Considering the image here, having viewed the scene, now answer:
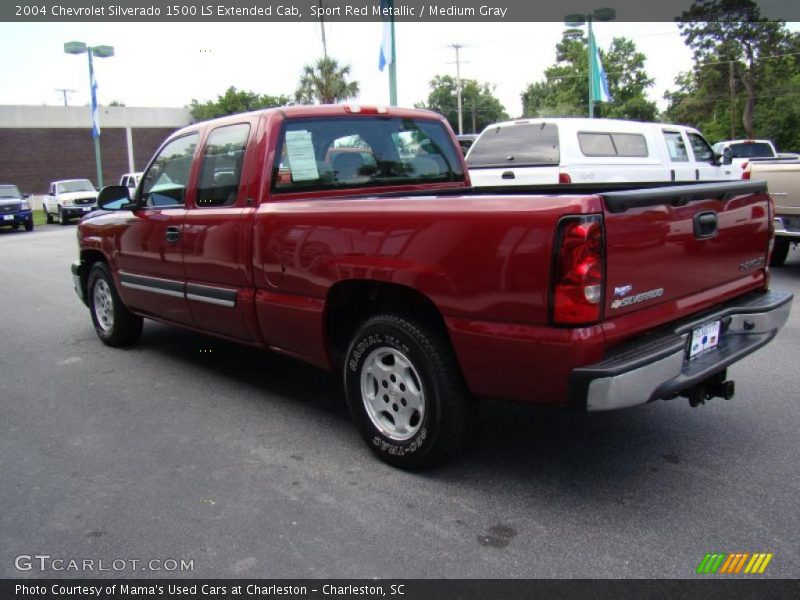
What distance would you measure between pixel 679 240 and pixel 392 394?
5.20ft

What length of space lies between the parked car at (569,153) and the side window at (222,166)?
18.5 ft

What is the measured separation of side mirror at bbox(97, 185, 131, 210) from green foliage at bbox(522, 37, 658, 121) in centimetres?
5883

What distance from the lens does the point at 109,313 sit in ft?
21.3

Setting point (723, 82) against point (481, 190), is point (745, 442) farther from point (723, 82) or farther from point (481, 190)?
point (723, 82)

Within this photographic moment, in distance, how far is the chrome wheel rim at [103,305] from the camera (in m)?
6.41

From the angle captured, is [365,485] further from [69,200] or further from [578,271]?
[69,200]

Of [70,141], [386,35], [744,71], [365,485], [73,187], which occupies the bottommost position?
[365,485]

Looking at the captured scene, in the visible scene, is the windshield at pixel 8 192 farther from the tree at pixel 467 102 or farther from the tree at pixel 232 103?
the tree at pixel 467 102

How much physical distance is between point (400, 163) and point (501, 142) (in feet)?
20.3

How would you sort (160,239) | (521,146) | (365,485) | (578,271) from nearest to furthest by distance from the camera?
(578,271) → (365,485) → (160,239) → (521,146)

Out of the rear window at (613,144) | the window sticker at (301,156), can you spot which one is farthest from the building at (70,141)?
the window sticker at (301,156)

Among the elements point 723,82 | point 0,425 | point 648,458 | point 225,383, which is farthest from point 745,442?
point 723,82

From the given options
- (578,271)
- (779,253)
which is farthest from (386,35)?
(578,271)
